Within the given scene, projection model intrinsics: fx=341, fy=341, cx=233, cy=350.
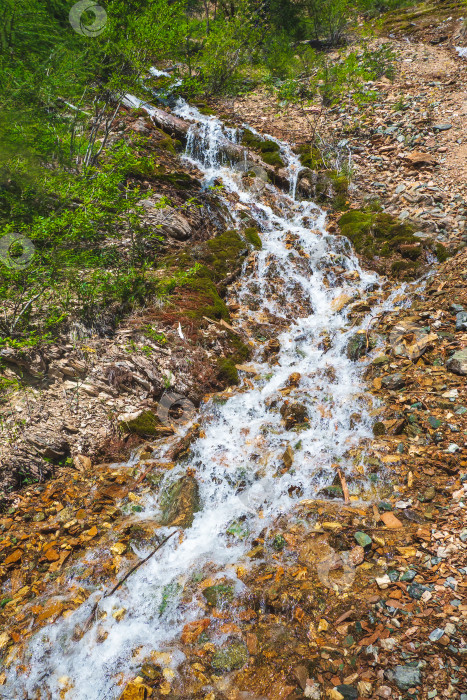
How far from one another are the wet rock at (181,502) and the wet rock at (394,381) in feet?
11.2

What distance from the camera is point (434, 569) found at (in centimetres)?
298

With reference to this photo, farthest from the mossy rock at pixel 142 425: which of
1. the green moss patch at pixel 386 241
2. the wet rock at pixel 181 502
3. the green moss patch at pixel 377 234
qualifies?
the green moss patch at pixel 377 234

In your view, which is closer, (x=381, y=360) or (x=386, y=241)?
(x=381, y=360)

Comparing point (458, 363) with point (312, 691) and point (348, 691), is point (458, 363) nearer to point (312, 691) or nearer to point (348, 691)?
point (348, 691)

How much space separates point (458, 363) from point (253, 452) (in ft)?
11.0

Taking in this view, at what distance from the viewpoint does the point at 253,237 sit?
32.9ft

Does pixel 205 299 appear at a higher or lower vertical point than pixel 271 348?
higher

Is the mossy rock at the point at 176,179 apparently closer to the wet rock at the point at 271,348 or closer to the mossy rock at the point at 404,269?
the wet rock at the point at 271,348

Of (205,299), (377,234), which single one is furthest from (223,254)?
(377,234)

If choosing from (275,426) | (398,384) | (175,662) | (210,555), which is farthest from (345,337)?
(175,662)

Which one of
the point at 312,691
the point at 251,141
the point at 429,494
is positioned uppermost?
the point at 251,141

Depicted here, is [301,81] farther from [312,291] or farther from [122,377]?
[122,377]

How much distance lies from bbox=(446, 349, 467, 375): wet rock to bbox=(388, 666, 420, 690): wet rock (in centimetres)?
381

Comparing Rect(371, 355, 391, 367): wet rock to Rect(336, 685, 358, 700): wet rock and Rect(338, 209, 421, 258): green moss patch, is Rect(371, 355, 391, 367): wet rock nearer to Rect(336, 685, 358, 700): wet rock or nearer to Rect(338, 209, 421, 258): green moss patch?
Rect(338, 209, 421, 258): green moss patch
